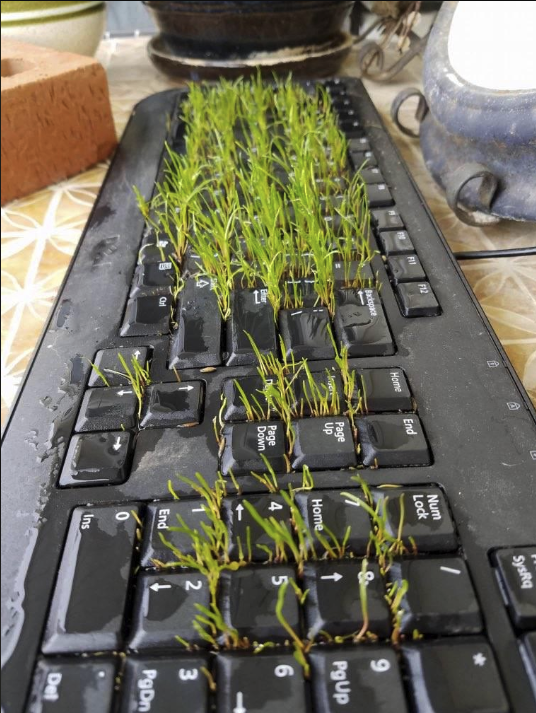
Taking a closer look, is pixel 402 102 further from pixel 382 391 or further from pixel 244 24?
pixel 382 391

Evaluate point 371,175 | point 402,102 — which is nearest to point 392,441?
point 371,175

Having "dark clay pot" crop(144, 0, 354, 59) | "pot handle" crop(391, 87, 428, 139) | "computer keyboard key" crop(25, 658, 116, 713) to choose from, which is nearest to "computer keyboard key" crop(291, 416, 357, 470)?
"computer keyboard key" crop(25, 658, 116, 713)

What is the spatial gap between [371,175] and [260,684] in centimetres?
36

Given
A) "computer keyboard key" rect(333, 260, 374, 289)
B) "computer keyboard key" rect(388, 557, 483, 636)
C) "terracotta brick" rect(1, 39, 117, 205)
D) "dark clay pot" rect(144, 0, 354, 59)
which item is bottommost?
"computer keyboard key" rect(388, 557, 483, 636)

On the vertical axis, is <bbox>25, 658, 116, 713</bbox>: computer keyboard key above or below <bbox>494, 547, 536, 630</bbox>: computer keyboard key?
below

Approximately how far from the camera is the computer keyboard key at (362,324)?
1.02 feet

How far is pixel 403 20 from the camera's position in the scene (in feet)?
2.44

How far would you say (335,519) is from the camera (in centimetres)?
24

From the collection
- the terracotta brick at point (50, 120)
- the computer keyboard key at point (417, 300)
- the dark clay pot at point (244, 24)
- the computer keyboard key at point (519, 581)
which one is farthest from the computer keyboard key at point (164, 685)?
the dark clay pot at point (244, 24)

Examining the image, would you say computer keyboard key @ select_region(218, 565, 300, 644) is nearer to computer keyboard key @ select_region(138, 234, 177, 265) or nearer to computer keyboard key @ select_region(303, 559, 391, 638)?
computer keyboard key @ select_region(303, 559, 391, 638)

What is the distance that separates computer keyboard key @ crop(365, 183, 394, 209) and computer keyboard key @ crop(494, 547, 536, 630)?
263 mm

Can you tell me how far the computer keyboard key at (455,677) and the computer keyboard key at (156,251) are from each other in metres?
0.26

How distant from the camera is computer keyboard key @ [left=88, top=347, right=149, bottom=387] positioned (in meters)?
0.30

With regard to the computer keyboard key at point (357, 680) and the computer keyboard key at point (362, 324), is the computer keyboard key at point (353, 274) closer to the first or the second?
Answer: the computer keyboard key at point (362, 324)
